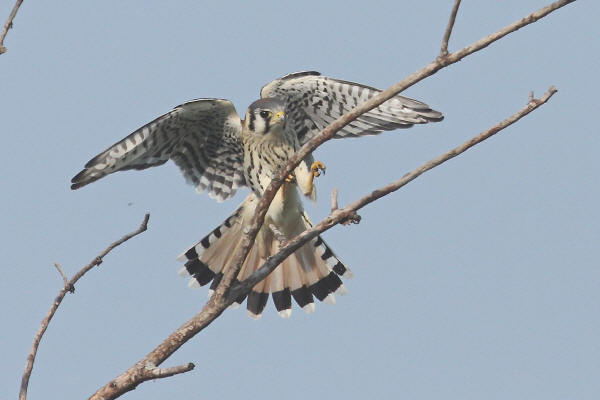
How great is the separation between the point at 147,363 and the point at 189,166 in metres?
2.99

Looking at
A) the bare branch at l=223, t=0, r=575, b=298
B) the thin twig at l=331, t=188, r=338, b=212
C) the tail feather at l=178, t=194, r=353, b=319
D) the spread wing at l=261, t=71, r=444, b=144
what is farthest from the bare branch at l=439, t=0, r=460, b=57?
the tail feather at l=178, t=194, r=353, b=319

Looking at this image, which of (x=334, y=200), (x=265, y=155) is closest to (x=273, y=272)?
(x=265, y=155)

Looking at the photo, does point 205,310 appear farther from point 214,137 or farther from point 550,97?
point 214,137

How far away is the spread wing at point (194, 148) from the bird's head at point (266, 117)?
6.5 inches

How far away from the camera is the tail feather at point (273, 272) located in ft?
22.0

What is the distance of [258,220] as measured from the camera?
4.13 m

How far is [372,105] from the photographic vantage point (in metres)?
3.86

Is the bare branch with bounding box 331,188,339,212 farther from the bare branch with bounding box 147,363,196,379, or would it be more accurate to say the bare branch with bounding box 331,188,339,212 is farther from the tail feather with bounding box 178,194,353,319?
the tail feather with bounding box 178,194,353,319

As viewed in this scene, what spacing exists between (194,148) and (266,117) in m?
0.71

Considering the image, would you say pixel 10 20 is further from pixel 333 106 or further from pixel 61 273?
pixel 333 106

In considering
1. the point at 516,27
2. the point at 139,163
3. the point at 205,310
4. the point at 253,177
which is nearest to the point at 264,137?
the point at 253,177

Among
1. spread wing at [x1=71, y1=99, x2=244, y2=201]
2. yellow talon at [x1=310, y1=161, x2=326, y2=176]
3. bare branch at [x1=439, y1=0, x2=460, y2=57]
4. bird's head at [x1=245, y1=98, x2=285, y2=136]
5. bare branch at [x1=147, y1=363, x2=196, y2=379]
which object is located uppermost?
spread wing at [x1=71, y1=99, x2=244, y2=201]

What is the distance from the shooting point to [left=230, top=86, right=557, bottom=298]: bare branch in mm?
3838

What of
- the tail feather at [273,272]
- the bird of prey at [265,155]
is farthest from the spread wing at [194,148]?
the tail feather at [273,272]
